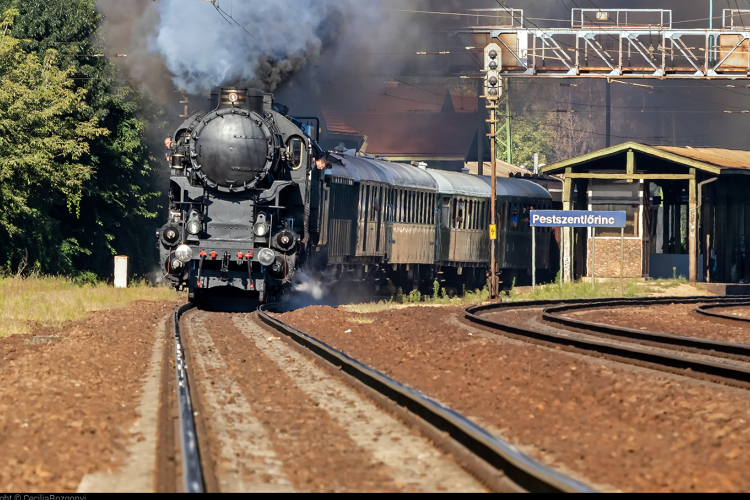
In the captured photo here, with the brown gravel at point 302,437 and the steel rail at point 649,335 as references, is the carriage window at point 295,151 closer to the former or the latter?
→ the steel rail at point 649,335

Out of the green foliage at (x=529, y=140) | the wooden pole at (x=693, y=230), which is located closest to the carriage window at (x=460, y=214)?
the wooden pole at (x=693, y=230)

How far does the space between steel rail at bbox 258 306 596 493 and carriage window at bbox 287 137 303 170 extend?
28.3 ft

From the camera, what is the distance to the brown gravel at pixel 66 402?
565cm

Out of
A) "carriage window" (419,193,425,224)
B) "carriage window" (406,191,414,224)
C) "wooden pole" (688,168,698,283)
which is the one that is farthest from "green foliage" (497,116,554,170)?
"carriage window" (406,191,414,224)

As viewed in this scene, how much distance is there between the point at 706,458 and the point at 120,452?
12.6 feet

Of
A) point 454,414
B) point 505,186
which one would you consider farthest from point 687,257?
point 454,414

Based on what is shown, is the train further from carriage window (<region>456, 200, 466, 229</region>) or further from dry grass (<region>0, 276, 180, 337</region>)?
carriage window (<region>456, 200, 466, 229</region>)

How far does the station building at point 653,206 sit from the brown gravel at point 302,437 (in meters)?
21.6

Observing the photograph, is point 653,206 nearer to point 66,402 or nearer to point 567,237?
point 567,237

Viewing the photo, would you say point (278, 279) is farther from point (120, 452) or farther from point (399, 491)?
point (399, 491)

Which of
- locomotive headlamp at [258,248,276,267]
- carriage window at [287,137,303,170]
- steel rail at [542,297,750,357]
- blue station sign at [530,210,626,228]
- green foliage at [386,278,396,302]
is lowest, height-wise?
steel rail at [542,297,750,357]

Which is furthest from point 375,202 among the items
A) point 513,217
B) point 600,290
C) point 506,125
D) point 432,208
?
point 506,125

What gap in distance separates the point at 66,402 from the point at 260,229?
31.3 ft

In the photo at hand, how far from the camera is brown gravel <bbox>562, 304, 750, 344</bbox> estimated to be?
15219 millimetres
